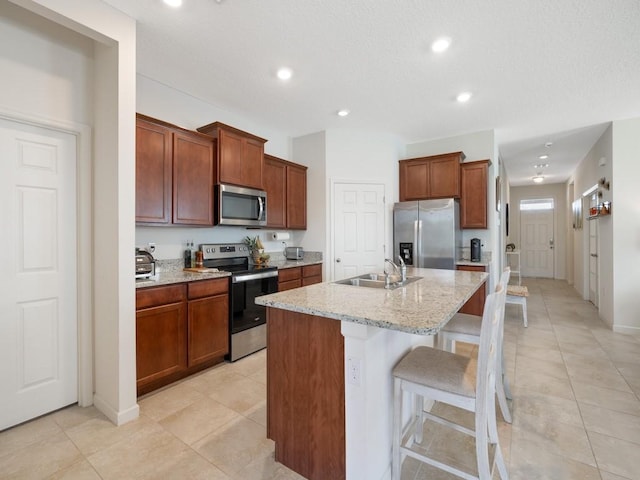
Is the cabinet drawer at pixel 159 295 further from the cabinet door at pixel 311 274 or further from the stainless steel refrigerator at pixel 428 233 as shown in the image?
the stainless steel refrigerator at pixel 428 233

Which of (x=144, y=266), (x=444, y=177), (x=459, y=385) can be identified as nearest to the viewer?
(x=459, y=385)

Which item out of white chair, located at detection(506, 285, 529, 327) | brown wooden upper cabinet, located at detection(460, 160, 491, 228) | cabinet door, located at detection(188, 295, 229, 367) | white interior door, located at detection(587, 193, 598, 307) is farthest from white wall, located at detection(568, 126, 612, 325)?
cabinet door, located at detection(188, 295, 229, 367)

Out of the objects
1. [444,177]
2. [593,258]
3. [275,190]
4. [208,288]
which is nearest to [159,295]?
[208,288]

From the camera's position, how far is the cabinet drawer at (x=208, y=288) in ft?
8.74

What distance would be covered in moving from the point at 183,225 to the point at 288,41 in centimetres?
190

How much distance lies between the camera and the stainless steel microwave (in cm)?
322

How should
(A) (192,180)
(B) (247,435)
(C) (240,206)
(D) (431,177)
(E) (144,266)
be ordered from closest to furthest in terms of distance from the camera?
1. (B) (247,435)
2. (E) (144,266)
3. (A) (192,180)
4. (C) (240,206)
5. (D) (431,177)

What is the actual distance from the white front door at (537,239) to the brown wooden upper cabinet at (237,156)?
334 inches

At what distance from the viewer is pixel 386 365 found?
153 cm

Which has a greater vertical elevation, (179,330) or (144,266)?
(144,266)

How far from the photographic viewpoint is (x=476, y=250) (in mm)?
4305

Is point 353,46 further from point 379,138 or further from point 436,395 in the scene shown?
point 436,395

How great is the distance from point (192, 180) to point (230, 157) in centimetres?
52

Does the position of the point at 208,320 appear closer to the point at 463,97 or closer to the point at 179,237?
the point at 179,237
